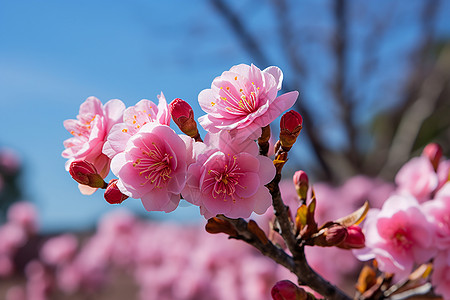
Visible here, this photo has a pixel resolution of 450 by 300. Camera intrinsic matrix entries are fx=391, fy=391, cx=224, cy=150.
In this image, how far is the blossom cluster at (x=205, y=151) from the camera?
21.9 inches

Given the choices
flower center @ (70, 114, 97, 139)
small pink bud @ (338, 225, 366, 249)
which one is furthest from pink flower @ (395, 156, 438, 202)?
flower center @ (70, 114, 97, 139)

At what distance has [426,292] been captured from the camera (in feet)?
2.71

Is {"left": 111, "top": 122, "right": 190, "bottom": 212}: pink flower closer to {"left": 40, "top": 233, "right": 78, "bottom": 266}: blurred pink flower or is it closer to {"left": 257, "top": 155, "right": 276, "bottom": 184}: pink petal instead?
{"left": 257, "top": 155, "right": 276, "bottom": 184}: pink petal

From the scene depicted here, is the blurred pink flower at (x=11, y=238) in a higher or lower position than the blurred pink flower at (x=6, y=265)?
higher

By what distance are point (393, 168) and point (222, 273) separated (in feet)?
10.1

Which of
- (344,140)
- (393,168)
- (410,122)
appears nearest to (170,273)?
(393,168)

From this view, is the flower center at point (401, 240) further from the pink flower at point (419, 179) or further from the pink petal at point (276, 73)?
the pink petal at point (276, 73)

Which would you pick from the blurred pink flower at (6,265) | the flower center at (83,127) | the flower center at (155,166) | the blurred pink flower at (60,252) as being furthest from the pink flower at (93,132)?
the blurred pink flower at (6,265)

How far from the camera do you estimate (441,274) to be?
79cm

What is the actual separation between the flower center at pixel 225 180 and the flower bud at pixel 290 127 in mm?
84

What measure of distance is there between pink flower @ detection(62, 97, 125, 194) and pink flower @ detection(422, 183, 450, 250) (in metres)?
0.63

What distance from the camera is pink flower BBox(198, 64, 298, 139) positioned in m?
0.56

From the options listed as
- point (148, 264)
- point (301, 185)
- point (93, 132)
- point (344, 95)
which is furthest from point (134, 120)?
point (344, 95)

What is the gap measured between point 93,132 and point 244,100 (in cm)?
25
